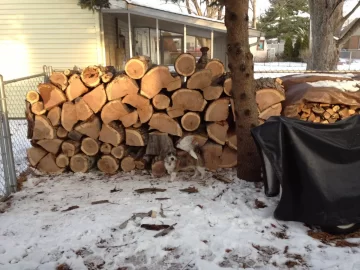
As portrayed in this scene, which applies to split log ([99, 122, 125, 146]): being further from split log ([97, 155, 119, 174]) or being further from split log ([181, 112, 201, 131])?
split log ([181, 112, 201, 131])

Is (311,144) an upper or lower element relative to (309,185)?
upper

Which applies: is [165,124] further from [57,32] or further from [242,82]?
[57,32]

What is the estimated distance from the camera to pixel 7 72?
34.1 feet

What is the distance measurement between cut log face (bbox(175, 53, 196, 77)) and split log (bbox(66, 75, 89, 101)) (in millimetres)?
1340

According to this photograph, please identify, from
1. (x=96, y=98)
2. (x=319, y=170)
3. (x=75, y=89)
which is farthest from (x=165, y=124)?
(x=319, y=170)

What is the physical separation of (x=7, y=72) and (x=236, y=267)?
10.5 meters

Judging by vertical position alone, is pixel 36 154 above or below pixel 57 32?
below

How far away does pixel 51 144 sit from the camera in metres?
4.59

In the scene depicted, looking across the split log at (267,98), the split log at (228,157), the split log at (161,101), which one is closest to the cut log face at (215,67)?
the split log at (267,98)

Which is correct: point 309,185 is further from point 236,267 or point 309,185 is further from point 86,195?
point 86,195

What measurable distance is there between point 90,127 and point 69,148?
0.47 meters

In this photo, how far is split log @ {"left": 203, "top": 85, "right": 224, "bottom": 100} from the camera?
14.2ft

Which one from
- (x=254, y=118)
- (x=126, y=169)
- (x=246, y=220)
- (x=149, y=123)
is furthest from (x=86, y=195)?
(x=254, y=118)

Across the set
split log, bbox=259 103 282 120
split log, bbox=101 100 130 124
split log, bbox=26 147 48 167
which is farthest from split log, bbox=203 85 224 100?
split log, bbox=26 147 48 167
